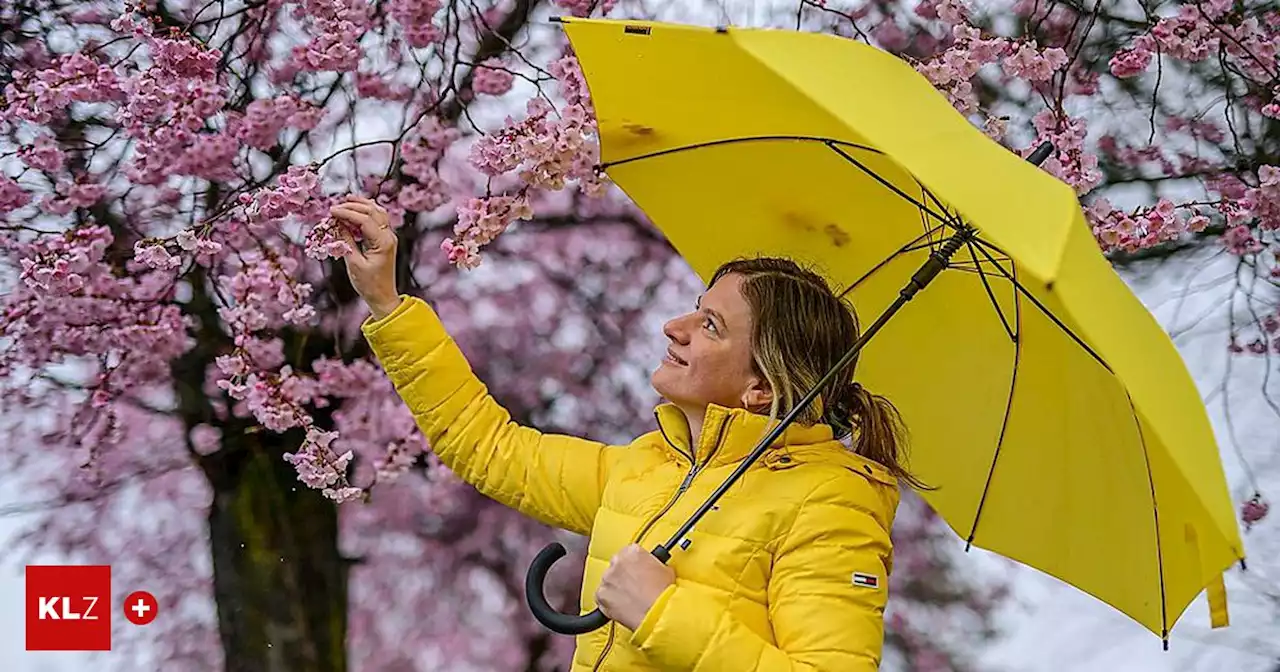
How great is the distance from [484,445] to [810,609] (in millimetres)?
498

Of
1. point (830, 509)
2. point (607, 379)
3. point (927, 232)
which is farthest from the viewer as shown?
point (607, 379)

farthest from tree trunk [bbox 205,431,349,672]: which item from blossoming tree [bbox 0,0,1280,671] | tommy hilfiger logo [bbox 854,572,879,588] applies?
tommy hilfiger logo [bbox 854,572,879,588]

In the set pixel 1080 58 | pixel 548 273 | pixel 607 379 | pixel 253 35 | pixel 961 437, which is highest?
pixel 253 35

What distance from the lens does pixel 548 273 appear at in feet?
8.04

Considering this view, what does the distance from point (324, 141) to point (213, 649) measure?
1.00m

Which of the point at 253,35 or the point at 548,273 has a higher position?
the point at 253,35

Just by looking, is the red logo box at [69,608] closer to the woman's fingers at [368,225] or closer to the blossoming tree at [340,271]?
the blossoming tree at [340,271]

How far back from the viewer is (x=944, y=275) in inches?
55.2

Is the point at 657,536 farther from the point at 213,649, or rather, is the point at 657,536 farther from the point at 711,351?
the point at 213,649

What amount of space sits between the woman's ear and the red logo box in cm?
156

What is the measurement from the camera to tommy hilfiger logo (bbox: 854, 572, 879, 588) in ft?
3.78

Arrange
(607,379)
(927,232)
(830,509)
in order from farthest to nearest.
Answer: (607,379), (927,232), (830,509)

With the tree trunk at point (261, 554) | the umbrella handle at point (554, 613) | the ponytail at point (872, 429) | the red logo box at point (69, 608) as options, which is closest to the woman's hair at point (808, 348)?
the ponytail at point (872, 429)

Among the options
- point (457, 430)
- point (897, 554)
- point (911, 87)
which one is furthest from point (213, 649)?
point (911, 87)
